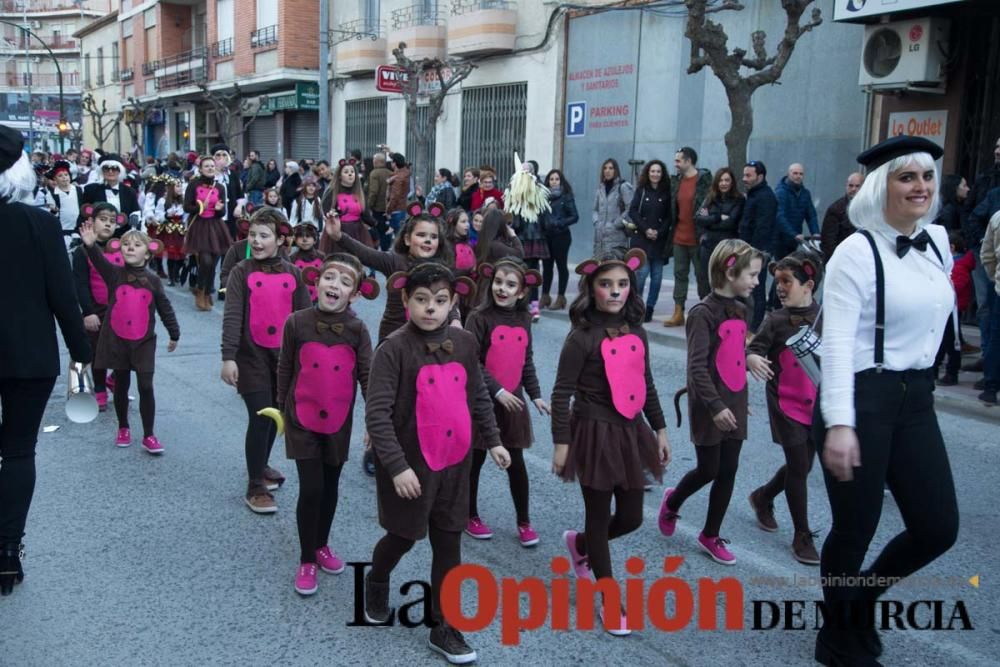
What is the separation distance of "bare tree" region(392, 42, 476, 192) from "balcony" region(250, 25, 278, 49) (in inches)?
343

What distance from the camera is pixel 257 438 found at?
503 centimetres

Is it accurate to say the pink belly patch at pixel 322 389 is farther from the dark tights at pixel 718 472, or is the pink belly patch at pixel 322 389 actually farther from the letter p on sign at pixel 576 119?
the letter p on sign at pixel 576 119

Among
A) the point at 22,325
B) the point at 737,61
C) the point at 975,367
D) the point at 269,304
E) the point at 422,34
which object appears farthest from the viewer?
the point at 422,34

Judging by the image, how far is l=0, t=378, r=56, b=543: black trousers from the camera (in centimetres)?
389

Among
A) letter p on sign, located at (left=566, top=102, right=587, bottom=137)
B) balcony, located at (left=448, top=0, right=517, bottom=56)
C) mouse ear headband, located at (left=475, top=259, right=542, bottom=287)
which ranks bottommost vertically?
mouse ear headband, located at (left=475, top=259, right=542, bottom=287)

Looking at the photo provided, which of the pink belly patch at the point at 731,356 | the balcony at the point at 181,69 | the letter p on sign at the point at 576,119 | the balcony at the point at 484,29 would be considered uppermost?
the balcony at the point at 181,69

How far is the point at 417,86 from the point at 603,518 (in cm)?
1688

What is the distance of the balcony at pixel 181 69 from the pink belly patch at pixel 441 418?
31.1 m

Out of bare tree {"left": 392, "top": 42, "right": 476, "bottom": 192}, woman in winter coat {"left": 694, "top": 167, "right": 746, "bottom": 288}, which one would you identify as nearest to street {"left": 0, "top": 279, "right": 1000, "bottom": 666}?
woman in winter coat {"left": 694, "top": 167, "right": 746, "bottom": 288}

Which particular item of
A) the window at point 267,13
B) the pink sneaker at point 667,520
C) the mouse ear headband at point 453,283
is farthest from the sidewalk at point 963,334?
the window at point 267,13

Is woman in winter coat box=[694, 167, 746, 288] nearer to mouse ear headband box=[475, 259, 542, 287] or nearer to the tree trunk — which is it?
the tree trunk

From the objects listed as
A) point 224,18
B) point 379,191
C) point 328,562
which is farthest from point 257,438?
point 224,18

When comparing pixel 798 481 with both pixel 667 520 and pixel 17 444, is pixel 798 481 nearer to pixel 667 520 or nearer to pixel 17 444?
pixel 667 520

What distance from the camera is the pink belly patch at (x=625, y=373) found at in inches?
152
